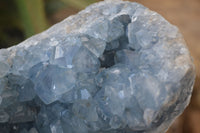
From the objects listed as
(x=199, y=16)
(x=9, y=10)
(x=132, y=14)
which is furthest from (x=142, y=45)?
(x=199, y=16)

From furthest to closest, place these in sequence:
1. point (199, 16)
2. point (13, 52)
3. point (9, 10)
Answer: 1. point (199, 16)
2. point (9, 10)
3. point (13, 52)

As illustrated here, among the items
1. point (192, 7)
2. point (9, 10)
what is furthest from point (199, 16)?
point (9, 10)

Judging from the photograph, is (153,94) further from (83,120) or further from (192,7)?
(192,7)

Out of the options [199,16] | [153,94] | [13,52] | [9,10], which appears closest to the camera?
[153,94]

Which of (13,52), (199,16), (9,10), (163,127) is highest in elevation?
(13,52)

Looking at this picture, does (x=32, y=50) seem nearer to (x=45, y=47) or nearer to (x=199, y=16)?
(x=45, y=47)

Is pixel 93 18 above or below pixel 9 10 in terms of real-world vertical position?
above

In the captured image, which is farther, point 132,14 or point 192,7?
point 192,7
